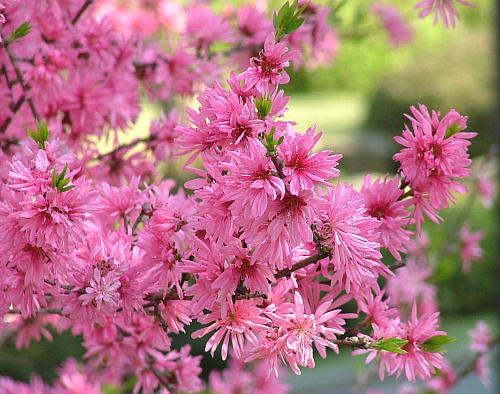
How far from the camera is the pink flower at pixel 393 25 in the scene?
402cm

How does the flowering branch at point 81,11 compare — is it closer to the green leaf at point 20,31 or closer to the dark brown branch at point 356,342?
the green leaf at point 20,31

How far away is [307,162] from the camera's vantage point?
0.98 m

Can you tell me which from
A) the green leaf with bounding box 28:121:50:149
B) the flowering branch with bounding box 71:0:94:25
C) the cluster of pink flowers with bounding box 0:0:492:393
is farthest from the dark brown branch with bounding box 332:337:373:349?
the flowering branch with bounding box 71:0:94:25

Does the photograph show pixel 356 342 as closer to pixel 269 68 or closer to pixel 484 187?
pixel 269 68

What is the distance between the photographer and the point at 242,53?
2127mm

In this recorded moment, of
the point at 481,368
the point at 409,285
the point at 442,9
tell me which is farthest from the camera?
the point at 409,285

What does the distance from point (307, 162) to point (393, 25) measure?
3382 millimetres

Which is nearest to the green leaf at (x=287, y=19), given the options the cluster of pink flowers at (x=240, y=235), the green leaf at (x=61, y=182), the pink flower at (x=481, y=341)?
the cluster of pink flowers at (x=240, y=235)

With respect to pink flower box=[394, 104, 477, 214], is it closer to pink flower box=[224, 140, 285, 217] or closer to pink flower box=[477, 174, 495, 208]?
pink flower box=[224, 140, 285, 217]

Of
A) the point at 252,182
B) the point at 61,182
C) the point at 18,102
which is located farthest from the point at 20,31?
the point at 252,182

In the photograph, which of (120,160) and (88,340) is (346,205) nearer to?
(88,340)

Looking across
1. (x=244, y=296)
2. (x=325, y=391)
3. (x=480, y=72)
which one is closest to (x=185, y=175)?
(x=325, y=391)

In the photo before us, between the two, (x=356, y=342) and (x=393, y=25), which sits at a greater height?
(x=356, y=342)

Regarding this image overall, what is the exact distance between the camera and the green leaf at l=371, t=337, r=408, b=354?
114 cm
